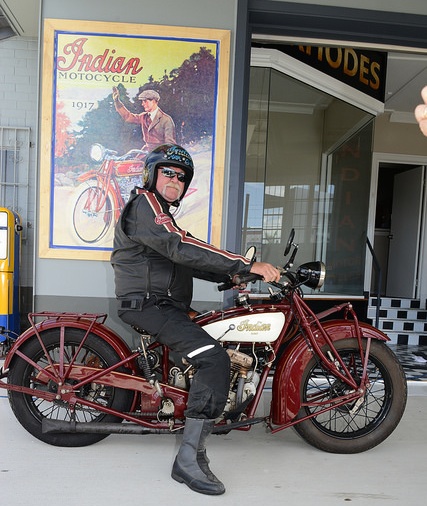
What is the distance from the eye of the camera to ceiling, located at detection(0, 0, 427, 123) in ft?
14.0

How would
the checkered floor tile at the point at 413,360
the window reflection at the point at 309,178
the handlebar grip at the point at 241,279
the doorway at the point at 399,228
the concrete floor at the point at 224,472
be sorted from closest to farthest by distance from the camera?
the concrete floor at the point at 224,472 < the handlebar grip at the point at 241,279 < the checkered floor tile at the point at 413,360 < the window reflection at the point at 309,178 < the doorway at the point at 399,228

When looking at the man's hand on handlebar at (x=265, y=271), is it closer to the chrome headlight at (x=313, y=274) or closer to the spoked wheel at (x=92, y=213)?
the chrome headlight at (x=313, y=274)

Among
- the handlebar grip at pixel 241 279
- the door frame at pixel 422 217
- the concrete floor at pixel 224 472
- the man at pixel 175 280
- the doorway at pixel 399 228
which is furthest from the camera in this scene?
the doorway at pixel 399 228

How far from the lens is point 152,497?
1977 millimetres

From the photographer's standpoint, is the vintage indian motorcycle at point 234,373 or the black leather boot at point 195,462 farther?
the vintage indian motorcycle at point 234,373

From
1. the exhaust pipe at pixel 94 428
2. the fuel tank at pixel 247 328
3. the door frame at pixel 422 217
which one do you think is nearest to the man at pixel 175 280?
the fuel tank at pixel 247 328

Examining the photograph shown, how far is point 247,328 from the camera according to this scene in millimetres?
2262

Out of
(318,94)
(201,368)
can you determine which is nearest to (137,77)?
(201,368)

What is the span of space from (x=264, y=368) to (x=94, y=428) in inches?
34.6

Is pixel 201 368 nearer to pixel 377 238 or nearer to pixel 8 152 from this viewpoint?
pixel 8 152

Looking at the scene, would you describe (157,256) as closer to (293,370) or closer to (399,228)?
(293,370)

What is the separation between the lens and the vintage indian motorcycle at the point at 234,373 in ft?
7.47

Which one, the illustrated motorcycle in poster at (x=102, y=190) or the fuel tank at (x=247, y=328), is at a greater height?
the illustrated motorcycle in poster at (x=102, y=190)

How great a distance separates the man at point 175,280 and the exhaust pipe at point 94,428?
232mm
